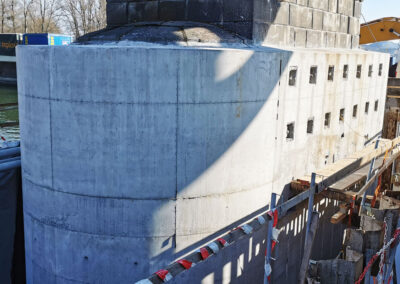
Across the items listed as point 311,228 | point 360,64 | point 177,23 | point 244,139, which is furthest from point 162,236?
point 360,64

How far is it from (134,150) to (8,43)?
53.2 meters

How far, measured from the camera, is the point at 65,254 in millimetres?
9266

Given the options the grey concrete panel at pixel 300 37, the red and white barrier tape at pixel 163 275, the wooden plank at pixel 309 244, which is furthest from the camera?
the grey concrete panel at pixel 300 37

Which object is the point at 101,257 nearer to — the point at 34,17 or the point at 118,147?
the point at 118,147

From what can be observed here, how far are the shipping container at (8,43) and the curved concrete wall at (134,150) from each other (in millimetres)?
49582

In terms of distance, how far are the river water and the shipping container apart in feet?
14.7

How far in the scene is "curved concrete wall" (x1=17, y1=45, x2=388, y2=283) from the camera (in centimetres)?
849

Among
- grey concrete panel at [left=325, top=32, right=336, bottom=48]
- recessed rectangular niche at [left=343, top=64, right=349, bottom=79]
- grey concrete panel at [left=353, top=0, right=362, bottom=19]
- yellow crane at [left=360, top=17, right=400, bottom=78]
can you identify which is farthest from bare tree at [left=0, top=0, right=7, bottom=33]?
recessed rectangular niche at [left=343, top=64, right=349, bottom=79]

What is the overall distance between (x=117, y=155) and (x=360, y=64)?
33.6 ft

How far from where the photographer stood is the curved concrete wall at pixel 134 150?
8.49 m

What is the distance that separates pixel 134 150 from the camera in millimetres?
8617

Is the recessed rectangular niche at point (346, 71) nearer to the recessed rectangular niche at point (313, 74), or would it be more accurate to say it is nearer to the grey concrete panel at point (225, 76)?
the recessed rectangular niche at point (313, 74)

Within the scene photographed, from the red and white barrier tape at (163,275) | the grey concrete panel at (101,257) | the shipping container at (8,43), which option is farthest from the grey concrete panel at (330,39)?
the shipping container at (8,43)

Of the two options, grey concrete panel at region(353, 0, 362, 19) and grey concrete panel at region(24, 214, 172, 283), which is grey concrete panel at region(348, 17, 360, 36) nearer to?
grey concrete panel at region(353, 0, 362, 19)
